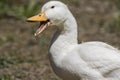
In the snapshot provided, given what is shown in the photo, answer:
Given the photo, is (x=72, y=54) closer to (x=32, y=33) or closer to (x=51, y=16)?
(x=51, y=16)

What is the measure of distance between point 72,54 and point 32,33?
4.18 metres

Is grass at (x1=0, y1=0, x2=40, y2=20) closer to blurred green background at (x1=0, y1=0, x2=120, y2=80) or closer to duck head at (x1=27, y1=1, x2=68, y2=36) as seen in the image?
blurred green background at (x1=0, y1=0, x2=120, y2=80)

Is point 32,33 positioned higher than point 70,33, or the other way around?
point 70,33

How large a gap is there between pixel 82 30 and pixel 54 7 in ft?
14.5

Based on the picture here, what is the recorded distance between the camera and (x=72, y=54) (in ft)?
18.1

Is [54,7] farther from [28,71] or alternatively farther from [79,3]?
[79,3]

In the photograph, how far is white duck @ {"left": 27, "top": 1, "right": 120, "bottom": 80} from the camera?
535cm

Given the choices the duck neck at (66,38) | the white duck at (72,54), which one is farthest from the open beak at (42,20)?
the duck neck at (66,38)

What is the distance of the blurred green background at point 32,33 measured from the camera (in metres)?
7.48

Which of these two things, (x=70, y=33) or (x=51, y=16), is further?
(x=70, y=33)

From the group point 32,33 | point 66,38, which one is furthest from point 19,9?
point 66,38

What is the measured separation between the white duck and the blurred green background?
1.40 metres

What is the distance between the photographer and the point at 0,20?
10375 mm

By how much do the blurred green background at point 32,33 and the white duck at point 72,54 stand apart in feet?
4.60
